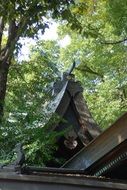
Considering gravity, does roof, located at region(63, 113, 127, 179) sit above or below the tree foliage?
below

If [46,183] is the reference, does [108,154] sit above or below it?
above

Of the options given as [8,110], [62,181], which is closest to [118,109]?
[8,110]

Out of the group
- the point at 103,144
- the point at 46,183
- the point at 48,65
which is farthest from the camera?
the point at 48,65

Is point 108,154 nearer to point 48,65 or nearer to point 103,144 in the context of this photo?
point 103,144

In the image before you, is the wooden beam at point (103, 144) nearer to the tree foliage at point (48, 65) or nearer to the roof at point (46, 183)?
the roof at point (46, 183)

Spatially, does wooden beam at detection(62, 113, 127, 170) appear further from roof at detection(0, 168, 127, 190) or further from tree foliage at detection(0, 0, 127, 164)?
tree foliage at detection(0, 0, 127, 164)

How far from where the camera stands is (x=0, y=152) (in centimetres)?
573

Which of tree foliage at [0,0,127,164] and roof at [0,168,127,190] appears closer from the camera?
roof at [0,168,127,190]

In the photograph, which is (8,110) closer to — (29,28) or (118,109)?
(29,28)

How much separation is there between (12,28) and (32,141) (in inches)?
126

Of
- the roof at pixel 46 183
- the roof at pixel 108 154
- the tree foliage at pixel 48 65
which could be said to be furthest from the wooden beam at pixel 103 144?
the tree foliage at pixel 48 65

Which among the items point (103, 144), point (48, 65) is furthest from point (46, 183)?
point (48, 65)

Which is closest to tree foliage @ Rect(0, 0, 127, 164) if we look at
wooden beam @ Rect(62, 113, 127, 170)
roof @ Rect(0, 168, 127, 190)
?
wooden beam @ Rect(62, 113, 127, 170)

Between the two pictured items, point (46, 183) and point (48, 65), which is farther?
point (48, 65)
